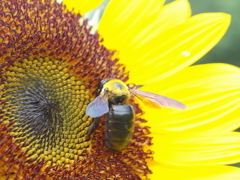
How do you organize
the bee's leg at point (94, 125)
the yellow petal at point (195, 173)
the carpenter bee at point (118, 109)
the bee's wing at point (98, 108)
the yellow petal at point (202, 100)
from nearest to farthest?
1. the bee's wing at point (98, 108)
2. the carpenter bee at point (118, 109)
3. the bee's leg at point (94, 125)
4. the yellow petal at point (195, 173)
5. the yellow petal at point (202, 100)

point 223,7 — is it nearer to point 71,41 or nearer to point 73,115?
point 71,41

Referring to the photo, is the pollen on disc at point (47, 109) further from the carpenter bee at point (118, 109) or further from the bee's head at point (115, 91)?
the bee's head at point (115, 91)

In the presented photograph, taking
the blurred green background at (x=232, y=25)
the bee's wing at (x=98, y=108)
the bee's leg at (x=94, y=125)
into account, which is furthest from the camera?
the blurred green background at (x=232, y=25)

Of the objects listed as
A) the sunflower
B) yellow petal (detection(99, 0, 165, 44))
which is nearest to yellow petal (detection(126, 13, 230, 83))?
the sunflower

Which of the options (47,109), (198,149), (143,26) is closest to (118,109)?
(47,109)

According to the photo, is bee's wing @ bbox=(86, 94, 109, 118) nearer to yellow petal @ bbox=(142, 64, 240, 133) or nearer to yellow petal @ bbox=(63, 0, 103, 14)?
yellow petal @ bbox=(142, 64, 240, 133)

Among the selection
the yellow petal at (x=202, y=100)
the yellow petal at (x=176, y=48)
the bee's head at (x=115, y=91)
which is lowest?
the bee's head at (x=115, y=91)

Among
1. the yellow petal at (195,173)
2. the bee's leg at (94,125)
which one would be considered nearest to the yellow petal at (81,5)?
the bee's leg at (94,125)

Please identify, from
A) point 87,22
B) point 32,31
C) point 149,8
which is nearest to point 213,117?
point 149,8
